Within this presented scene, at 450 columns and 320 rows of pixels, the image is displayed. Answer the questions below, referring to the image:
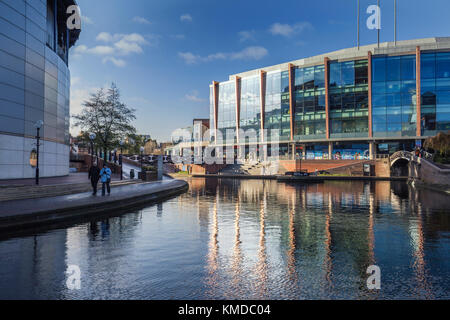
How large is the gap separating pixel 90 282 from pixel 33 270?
1624 millimetres

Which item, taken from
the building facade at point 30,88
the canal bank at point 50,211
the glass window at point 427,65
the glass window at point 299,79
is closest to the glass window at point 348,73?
the glass window at point 299,79

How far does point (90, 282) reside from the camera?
593 cm

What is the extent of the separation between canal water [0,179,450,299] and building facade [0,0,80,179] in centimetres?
1500

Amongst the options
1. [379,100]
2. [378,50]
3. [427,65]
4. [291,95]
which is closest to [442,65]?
Answer: [427,65]

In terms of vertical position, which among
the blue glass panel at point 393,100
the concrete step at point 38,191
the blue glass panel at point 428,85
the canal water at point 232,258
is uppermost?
the blue glass panel at point 428,85

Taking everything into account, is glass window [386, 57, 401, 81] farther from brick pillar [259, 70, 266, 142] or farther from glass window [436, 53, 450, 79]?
brick pillar [259, 70, 266, 142]

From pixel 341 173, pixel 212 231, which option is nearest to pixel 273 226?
pixel 212 231

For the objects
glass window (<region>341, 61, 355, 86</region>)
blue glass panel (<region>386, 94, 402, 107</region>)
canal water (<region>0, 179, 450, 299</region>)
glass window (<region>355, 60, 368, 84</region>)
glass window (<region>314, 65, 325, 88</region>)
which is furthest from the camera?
glass window (<region>314, 65, 325, 88</region>)

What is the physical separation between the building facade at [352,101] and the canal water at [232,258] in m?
52.8

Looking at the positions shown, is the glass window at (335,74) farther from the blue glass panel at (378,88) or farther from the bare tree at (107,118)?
the bare tree at (107,118)

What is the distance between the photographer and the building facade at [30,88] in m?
22.7

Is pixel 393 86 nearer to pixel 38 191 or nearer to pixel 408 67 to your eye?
pixel 408 67

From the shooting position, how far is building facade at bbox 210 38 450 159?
58.1m

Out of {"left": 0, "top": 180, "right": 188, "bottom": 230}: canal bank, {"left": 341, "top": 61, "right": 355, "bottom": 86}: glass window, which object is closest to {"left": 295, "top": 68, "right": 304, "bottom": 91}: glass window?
{"left": 341, "top": 61, "right": 355, "bottom": 86}: glass window
